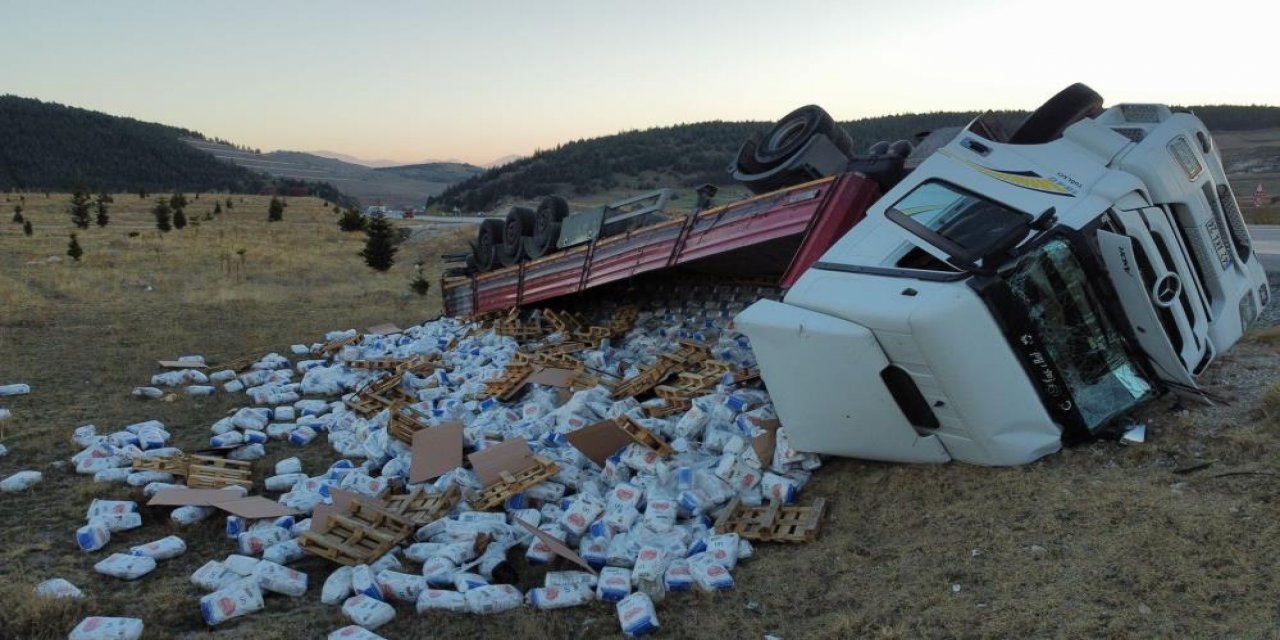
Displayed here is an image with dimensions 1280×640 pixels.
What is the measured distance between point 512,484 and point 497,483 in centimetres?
17

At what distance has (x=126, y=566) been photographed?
4.30 meters

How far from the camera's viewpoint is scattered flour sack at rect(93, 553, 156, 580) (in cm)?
428

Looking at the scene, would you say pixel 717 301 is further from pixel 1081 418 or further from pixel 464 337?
pixel 1081 418

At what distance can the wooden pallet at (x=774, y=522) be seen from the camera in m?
4.34

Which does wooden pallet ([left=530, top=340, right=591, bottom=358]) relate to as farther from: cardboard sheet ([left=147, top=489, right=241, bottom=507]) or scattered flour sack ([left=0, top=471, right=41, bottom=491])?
scattered flour sack ([left=0, top=471, right=41, bottom=491])

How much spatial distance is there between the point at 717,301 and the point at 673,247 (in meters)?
1.15

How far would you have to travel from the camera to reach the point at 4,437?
6719 mm

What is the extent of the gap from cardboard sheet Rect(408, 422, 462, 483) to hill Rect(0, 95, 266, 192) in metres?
71.3

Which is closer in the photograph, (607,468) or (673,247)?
(607,468)

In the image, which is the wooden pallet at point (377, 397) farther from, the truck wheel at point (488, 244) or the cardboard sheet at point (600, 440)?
the truck wheel at point (488, 244)

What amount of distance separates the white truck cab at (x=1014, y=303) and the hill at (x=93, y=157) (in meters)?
73.6

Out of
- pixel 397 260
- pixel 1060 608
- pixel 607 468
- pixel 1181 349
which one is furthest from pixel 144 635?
pixel 397 260

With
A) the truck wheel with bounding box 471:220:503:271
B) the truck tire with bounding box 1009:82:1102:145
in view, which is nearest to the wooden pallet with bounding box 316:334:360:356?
the truck wheel with bounding box 471:220:503:271

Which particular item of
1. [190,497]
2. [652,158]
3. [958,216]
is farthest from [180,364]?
[652,158]
